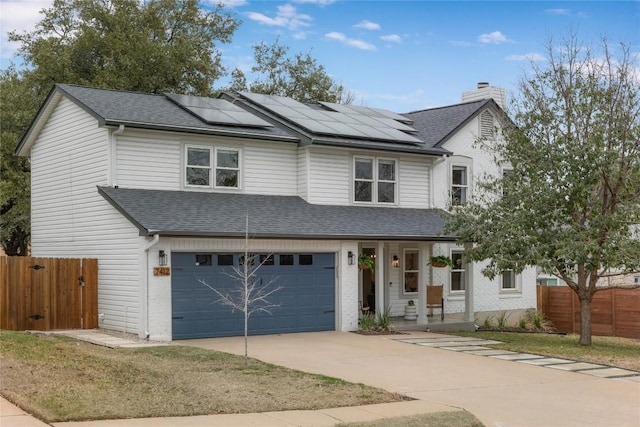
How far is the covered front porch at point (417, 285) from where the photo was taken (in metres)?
22.2

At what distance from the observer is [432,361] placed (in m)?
15.1

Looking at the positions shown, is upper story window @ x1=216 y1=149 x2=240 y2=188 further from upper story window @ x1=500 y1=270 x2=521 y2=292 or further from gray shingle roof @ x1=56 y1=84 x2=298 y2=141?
upper story window @ x1=500 y1=270 x2=521 y2=292

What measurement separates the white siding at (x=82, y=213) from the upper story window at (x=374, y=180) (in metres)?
7.54

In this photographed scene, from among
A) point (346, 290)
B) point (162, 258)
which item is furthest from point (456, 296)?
point (162, 258)

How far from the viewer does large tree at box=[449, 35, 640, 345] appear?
699 inches

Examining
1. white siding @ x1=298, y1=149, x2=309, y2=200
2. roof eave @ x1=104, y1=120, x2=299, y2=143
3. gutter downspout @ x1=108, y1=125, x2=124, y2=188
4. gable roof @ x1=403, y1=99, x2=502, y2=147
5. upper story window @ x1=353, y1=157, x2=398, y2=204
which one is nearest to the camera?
roof eave @ x1=104, y1=120, x2=299, y2=143

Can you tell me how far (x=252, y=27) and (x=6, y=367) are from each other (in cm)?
3202

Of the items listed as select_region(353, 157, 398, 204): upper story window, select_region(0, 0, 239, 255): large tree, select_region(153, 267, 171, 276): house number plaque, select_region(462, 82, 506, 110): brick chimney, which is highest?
select_region(0, 0, 239, 255): large tree

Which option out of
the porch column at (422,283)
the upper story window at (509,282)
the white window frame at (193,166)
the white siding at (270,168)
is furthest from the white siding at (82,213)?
the upper story window at (509,282)

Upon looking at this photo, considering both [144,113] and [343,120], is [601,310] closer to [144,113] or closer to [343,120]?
[343,120]

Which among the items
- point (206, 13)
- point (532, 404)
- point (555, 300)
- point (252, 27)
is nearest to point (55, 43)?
point (206, 13)

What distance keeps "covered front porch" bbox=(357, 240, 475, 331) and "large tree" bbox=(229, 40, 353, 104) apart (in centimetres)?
1793

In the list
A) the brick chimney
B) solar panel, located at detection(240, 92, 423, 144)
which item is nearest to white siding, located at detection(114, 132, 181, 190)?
solar panel, located at detection(240, 92, 423, 144)

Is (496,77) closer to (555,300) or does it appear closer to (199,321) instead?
(555,300)
